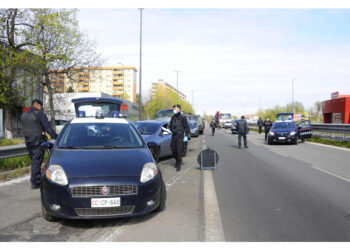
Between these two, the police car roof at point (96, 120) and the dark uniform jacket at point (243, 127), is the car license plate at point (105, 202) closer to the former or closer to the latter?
the police car roof at point (96, 120)

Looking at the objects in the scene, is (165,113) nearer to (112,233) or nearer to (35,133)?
(35,133)

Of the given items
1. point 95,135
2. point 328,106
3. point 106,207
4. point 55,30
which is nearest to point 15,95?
point 55,30

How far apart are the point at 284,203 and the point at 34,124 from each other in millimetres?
5289

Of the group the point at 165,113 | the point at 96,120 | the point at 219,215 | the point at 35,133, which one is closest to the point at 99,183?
the point at 219,215

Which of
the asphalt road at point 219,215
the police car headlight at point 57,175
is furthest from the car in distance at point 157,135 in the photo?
the police car headlight at point 57,175

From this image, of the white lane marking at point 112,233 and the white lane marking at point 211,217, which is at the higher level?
the white lane marking at point 211,217

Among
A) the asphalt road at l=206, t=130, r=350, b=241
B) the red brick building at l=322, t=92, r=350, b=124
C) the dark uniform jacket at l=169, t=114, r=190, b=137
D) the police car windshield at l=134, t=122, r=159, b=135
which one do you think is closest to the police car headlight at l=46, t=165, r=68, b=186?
the asphalt road at l=206, t=130, r=350, b=241

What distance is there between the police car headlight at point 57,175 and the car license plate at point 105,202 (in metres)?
0.46

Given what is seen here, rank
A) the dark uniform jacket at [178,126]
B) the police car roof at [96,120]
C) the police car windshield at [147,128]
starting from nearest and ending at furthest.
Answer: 1. the police car roof at [96,120]
2. the dark uniform jacket at [178,126]
3. the police car windshield at [147,128]

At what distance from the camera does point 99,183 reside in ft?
13.9

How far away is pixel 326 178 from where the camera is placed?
8094 mm

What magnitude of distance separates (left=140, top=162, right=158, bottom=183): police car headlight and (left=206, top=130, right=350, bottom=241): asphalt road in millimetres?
1179

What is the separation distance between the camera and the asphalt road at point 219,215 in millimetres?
4027

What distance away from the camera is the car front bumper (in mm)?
4203
